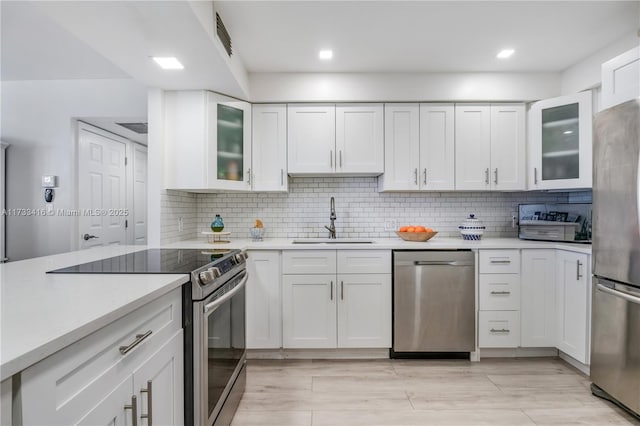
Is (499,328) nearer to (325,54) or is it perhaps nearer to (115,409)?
(325,54)

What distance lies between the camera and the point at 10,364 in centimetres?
61

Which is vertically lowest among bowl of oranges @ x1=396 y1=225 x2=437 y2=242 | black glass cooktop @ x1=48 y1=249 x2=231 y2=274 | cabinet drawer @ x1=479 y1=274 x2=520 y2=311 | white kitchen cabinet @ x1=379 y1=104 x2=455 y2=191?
cabinet drawer @ x1=479 y1=274 x2=520 y2=311

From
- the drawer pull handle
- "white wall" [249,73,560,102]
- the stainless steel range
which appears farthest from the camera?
"white wall" [249,73,560,102]

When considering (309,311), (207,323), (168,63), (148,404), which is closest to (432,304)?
(309,311)

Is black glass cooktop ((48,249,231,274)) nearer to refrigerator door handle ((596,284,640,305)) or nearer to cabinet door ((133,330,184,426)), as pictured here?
cabinet door ((133,330,184,426))

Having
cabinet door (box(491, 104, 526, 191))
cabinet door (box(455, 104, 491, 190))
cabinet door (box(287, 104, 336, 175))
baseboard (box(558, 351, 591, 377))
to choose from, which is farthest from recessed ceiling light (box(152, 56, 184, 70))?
baseboard (box(558, 351, 591, 377))

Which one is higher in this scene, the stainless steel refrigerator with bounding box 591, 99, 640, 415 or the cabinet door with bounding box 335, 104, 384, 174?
the cabinet door with bounding box 335, 104, 384, 174

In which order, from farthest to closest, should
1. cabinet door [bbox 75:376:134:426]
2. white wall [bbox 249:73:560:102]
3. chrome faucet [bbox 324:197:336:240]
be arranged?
1. chrome faucet [bbox 324:197:336:240]
2. white wall [bbox 249:73:560:102]
3. cabinet door [bbox 75:376:134:426]

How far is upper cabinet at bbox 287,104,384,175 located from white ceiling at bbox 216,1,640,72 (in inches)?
14.4

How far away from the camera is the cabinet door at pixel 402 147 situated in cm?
309

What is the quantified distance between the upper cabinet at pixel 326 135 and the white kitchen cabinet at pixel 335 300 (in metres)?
0.82

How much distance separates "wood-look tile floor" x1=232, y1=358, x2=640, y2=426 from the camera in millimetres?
1981

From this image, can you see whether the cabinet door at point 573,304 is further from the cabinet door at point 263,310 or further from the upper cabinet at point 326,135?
the cabinet door at point 263,310

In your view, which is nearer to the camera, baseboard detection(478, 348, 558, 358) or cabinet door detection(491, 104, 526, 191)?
baseboard detection(478, 348, 558, 358)
